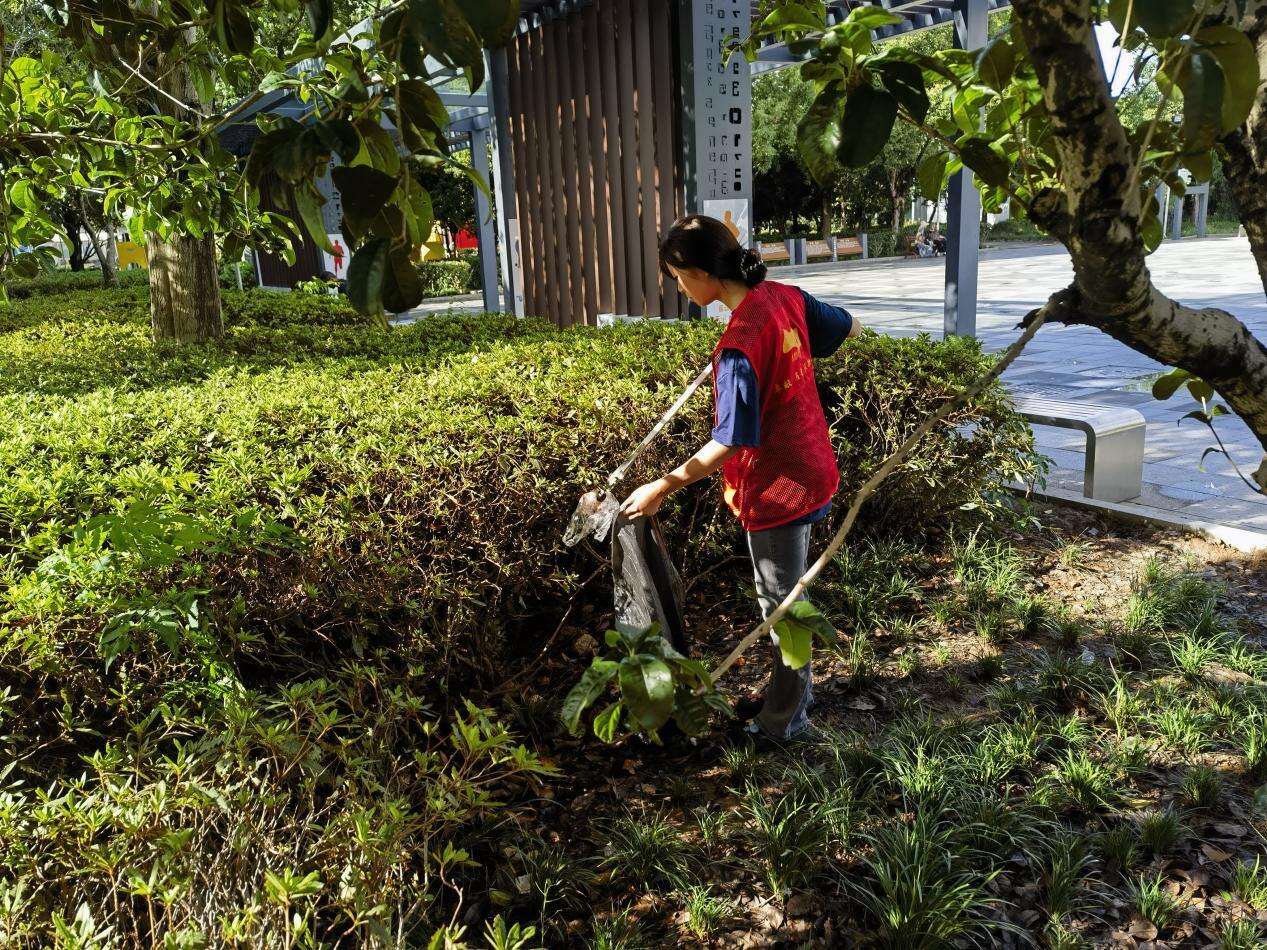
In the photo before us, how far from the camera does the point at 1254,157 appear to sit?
130cm

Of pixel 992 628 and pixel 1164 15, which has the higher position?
pixel 1164 15

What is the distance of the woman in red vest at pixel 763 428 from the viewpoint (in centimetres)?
297

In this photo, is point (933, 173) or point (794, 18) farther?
point (933, 173)

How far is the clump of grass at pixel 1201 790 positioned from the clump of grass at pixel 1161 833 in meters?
0.17

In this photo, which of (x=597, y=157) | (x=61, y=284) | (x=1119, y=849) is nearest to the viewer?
(x=1119, y=849)

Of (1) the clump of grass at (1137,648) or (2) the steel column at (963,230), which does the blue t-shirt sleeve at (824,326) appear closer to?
(1) the clump of grass at (1137,648)

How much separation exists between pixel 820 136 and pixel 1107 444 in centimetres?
481

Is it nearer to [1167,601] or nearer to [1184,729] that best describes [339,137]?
[1184,729]

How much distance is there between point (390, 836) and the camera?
221 cm

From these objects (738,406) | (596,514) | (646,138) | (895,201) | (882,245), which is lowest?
(596,514)

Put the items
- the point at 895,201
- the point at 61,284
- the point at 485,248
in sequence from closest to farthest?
the point at 485,248 → the point at 61,284 → the point at 895,201

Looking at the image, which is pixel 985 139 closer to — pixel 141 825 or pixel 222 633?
pixel 141 825

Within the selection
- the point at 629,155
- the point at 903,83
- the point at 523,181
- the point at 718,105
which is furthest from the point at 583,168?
the point at 903,83

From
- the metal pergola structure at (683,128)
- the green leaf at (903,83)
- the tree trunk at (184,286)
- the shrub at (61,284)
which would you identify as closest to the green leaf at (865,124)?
the green leaf at (903,83)
